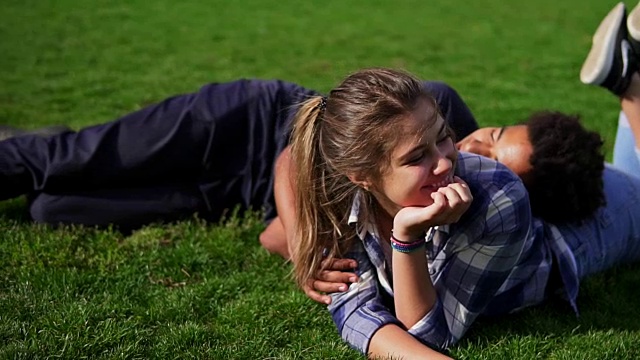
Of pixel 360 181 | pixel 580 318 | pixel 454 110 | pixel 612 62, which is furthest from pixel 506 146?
pixel 612 62

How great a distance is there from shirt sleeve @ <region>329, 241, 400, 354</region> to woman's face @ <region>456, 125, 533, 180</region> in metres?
0.89

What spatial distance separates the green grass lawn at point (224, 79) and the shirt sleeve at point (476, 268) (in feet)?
0.43

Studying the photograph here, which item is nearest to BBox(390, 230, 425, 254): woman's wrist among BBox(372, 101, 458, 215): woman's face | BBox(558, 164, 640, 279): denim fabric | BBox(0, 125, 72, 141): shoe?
BBox(372, 101, 458, 215): woman's face

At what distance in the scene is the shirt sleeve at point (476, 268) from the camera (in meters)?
3.09

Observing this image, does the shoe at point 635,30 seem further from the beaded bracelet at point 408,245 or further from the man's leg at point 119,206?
the man's leg at point 119,206

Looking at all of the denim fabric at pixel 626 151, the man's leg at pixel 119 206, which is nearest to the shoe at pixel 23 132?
the man's leg at pixel 119 206

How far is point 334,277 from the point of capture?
3.37 metres

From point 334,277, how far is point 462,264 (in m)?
0.54

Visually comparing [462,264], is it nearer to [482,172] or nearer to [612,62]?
[482,172]

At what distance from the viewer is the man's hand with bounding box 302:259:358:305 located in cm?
335

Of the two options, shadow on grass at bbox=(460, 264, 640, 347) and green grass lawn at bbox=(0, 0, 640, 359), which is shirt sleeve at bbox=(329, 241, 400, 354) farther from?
shadow on grass at bbox=(460, 264, 640, 347)

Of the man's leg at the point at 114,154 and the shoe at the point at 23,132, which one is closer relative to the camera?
the man's leg at the point at 114,154

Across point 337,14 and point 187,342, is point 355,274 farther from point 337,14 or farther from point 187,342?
point 337,14

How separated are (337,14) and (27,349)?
Answer: 9.32 m
